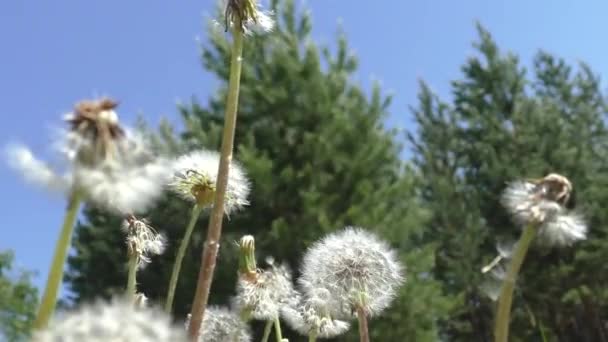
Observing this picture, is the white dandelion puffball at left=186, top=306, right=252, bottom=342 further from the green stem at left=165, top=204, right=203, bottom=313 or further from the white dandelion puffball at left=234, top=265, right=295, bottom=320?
the green stem at left=165, top=204, right=203, bottom=313

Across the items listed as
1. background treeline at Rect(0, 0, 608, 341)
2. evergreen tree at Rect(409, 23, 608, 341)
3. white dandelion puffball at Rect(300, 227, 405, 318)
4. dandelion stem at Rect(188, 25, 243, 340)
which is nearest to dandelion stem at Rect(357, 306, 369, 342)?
white dandelion puffball at Rect(300, 227, 405, 318)

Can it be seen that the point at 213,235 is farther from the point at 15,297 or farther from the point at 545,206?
the point at 15,297

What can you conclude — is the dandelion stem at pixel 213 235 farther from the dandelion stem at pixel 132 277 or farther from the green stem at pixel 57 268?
the green stem at pixel 57 268

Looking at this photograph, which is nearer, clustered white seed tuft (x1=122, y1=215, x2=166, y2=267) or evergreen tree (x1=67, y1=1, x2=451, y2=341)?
clustered white seed tuft (x1=122, y1=215, x2=166, y2=267)

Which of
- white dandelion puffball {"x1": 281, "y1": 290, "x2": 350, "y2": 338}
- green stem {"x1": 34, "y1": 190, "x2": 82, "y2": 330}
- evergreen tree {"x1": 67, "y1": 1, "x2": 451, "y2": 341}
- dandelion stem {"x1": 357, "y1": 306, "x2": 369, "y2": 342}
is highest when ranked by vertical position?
evergreen tree {"x1": 67, "y1": 1, "x2": 451, "y2": 341}

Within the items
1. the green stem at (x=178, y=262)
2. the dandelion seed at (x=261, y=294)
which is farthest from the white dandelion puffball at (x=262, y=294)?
the green stem at (x=178, y=262)

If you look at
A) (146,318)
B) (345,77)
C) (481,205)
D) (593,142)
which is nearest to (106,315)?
(146,318)

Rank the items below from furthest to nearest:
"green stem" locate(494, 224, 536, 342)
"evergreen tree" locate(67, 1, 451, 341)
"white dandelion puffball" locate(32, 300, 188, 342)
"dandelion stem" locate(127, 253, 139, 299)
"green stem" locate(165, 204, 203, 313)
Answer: "evergreen tree" locate(67, 1, 451, 341)
"green stem" locate(165, 204, 203, 313)
"dandelion stem" locate(127, 253, 139, 299)
"green stem" locate(494, 224, 536, 342)
"white dandelion puffball" locate(32, 300, 188, 342)
